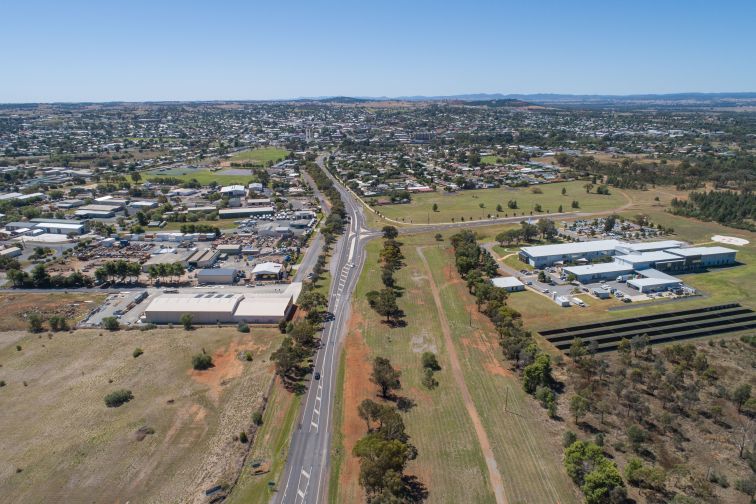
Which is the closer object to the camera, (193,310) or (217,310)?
(217,310)

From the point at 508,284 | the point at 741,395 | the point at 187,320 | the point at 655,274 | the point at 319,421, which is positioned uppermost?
the point at 655,274

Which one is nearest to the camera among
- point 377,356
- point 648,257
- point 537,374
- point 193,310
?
point 537,374

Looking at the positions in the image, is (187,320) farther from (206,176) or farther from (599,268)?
(206,176)

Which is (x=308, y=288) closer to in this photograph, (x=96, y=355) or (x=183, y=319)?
(x=183, y=319)

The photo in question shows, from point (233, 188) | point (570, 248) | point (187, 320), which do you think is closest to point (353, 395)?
point (187, 320)

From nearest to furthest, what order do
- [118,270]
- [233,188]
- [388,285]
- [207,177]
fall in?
[388,285], [118,270], [233,188], [207,177]

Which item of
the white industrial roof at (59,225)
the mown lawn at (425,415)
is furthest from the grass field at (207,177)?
the mown lawn at (425,415)

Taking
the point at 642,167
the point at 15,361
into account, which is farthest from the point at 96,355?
the point at 642,167

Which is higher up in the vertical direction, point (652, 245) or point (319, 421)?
point (652, 245)
